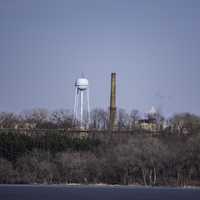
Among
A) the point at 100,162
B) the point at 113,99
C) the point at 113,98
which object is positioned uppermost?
the point at 113,98

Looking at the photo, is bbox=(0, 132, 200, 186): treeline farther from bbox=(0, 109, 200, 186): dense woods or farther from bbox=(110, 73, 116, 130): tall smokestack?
bbox=(110, 73, 116, 130): tall smokestack

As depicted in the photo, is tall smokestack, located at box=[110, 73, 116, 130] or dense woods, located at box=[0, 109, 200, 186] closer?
dense woods, located at box=[0, 109, 200, 186]

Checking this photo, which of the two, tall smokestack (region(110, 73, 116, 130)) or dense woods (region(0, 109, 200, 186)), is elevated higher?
tall smokestack (region(110, 73, 116, 130))

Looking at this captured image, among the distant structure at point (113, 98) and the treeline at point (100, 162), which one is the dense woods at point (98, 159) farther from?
the distant structure at point (113, 98)

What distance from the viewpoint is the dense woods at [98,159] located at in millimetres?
47719

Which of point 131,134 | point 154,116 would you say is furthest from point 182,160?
point 154,116

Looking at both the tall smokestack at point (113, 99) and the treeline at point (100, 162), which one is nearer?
Result: the treeline at point (100, 162)

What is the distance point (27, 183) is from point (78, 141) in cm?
730

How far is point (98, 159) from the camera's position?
163 feet

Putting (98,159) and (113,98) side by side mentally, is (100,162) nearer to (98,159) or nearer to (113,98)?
(98,159)

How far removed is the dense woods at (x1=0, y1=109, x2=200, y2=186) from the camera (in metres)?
47.7

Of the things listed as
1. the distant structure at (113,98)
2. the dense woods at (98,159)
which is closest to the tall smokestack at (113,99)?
the distant structure at (113,98)

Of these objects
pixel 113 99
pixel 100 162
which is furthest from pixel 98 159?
pixel 113 99

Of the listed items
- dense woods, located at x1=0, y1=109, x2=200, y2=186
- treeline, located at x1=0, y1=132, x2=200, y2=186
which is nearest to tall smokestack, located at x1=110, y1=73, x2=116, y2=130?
dense woods, located at x1=0, y1=109, x2=200, y2=186
